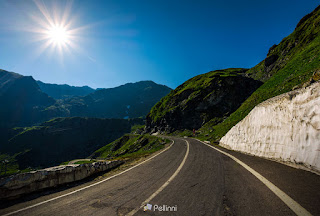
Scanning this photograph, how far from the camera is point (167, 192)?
4156mm

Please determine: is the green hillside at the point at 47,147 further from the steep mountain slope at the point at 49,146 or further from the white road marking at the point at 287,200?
the white road marking at the point at 287,200

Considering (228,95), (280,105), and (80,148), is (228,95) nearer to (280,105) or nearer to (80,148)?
(280,105)

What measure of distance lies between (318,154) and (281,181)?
1563mm

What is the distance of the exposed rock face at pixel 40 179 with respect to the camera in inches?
196

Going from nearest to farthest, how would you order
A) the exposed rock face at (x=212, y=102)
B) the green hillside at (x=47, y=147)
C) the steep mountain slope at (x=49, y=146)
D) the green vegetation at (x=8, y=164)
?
the exposed rock face at (x=212, y=102), the green vegetation at (x=8, y=164), the green hillside at (x=47, y=147), the steep mountain slope at (x=49, y=146)

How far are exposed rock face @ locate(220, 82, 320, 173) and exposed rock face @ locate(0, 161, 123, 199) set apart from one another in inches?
367

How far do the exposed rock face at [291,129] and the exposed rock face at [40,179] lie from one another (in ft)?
30.6

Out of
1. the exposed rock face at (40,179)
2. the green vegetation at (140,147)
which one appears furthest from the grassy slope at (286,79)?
the exposed rock face at (40,179)

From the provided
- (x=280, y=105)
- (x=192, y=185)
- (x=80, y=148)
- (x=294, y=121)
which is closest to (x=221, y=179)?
(x=192, y=185)

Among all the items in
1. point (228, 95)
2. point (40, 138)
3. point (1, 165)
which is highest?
point (228, 95)

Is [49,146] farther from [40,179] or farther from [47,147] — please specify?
[40,179]

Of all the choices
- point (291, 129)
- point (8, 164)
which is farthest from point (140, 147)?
point (8, 164)

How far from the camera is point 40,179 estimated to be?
228 inches

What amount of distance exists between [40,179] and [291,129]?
1054cm
